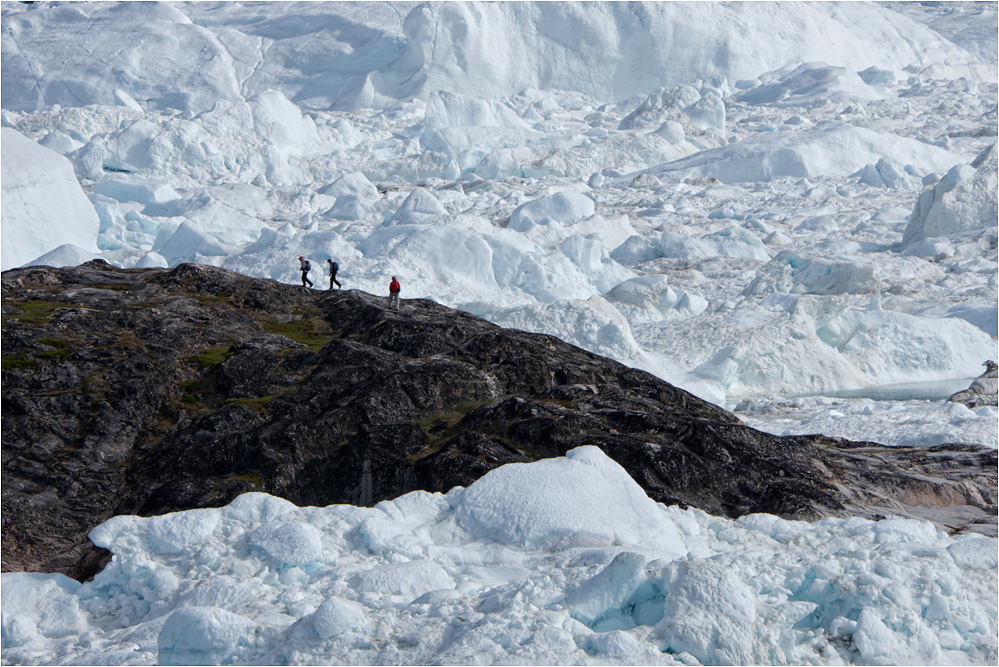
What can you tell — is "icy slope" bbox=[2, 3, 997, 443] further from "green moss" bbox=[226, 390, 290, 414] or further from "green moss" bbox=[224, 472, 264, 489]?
"green moss" bbox=[224, 472, 264, 489]

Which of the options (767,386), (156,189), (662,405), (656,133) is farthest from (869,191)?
(662,405)

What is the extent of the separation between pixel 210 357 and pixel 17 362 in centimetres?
238

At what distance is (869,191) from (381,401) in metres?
43.3

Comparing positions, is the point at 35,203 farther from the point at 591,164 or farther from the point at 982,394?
the point at 591,164

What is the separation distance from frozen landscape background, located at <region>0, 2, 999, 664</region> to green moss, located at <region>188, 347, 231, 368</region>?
4356 mm

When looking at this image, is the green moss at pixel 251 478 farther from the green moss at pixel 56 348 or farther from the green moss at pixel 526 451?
the green moss at pixel 56 348

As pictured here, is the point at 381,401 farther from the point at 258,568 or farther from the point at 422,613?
the point at 422,613

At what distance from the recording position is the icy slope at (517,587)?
261 inches

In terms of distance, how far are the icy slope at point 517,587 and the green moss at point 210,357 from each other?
4.24 metres

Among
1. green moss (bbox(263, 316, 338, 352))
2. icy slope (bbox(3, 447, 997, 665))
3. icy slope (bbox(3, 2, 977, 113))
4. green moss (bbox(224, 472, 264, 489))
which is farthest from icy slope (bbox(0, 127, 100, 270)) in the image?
icy slope (bbox(3, 2, 977, 113))

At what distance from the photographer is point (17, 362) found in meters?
11.7

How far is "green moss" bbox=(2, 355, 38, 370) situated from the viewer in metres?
11.7

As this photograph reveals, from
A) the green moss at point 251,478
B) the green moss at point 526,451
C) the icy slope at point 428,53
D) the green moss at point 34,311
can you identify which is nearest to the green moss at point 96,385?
the green moss at point 34,311

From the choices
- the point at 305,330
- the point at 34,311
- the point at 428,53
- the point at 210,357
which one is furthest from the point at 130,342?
the point at 428,53
